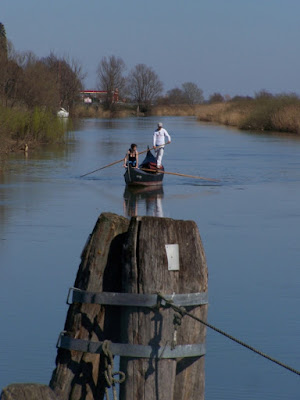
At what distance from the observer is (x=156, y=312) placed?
3.81 meters

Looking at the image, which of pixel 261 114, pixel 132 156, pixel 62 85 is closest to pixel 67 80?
pixel 62 85

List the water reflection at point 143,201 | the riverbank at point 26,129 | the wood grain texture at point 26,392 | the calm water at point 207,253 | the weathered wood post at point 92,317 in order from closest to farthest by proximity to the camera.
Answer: the wood grain texture at point 26,392, the weathered wood post at point 92,317, the calm water at point 207,253, the water reflection at point 143,201, the riverbank at point 26,129

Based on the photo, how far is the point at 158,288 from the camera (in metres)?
3.79

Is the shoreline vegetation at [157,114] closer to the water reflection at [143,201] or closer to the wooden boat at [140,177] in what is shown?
the wooden boat at [140,177]

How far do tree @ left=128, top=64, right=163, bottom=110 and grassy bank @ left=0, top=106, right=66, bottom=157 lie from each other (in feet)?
302

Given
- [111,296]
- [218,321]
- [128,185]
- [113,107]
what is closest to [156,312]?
[111,296]

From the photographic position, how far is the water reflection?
16.3 meters

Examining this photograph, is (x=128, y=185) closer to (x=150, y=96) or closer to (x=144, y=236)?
(x=144, y=236)

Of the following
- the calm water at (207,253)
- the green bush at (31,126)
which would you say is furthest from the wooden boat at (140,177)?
the green bush at (31,126)

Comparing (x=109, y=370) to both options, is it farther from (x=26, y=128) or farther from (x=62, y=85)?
(x=62, y=85)

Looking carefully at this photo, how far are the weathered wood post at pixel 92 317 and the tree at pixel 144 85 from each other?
125222 mm

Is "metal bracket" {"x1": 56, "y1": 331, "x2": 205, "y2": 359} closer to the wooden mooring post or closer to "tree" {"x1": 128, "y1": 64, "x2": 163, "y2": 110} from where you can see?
the wooden mooring post

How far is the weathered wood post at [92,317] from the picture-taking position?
394cm

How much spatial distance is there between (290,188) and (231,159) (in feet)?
33.1
